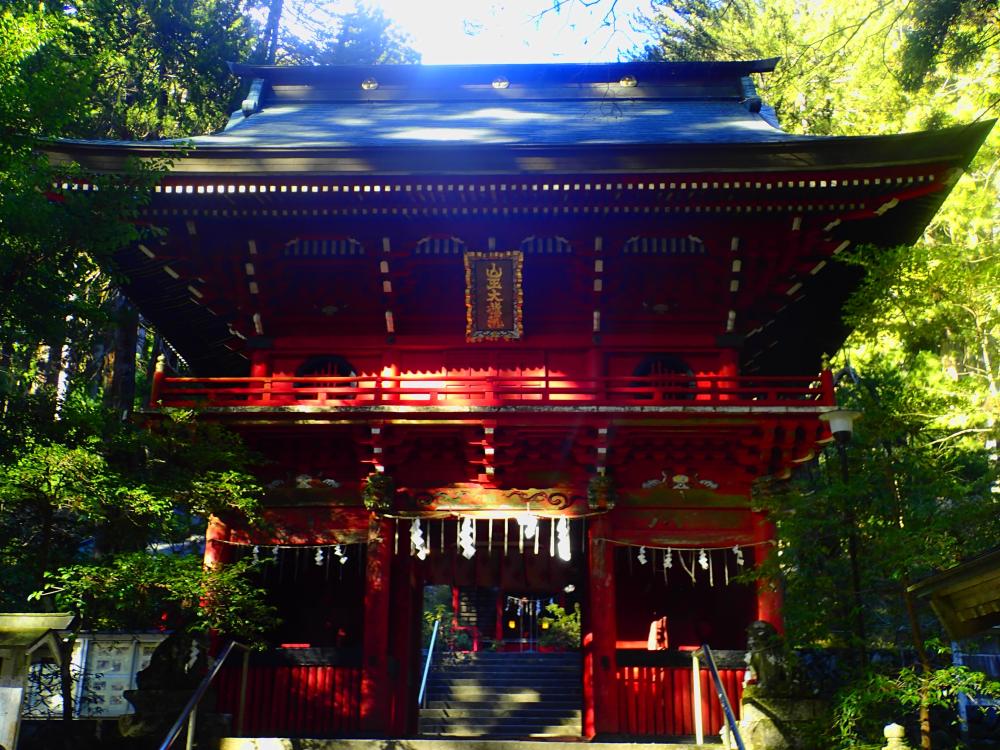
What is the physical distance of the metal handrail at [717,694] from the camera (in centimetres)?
848

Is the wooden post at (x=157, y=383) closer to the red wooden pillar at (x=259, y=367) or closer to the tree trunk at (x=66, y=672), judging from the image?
the red wooden pillar at (x=259, y=367)

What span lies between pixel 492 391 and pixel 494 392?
50 mm

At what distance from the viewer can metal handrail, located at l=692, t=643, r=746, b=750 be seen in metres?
8.48

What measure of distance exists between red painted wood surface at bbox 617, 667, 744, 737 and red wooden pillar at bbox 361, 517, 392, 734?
10.7 feet

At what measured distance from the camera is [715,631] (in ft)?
51.1

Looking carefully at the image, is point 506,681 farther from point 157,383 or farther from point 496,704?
point 157,383

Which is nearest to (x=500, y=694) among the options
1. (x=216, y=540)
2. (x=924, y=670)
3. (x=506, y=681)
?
(x=506, y=681)

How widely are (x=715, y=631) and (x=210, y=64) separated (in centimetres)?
1701

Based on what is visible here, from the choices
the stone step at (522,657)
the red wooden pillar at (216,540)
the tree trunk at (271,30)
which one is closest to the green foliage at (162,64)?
the tree trunk at (271,30)

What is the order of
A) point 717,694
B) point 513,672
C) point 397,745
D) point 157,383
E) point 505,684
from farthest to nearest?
point 513,672, point 505,684, point 157,383, point 717,694, point 397,745

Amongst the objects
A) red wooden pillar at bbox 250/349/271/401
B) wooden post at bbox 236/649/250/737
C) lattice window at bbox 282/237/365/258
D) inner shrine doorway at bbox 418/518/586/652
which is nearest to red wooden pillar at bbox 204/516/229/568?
wooden post at bbox 236/649/250/737

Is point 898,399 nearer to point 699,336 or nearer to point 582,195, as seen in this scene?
point 699,336

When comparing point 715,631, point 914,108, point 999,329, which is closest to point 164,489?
point 715,631

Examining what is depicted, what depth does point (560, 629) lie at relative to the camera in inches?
1125
